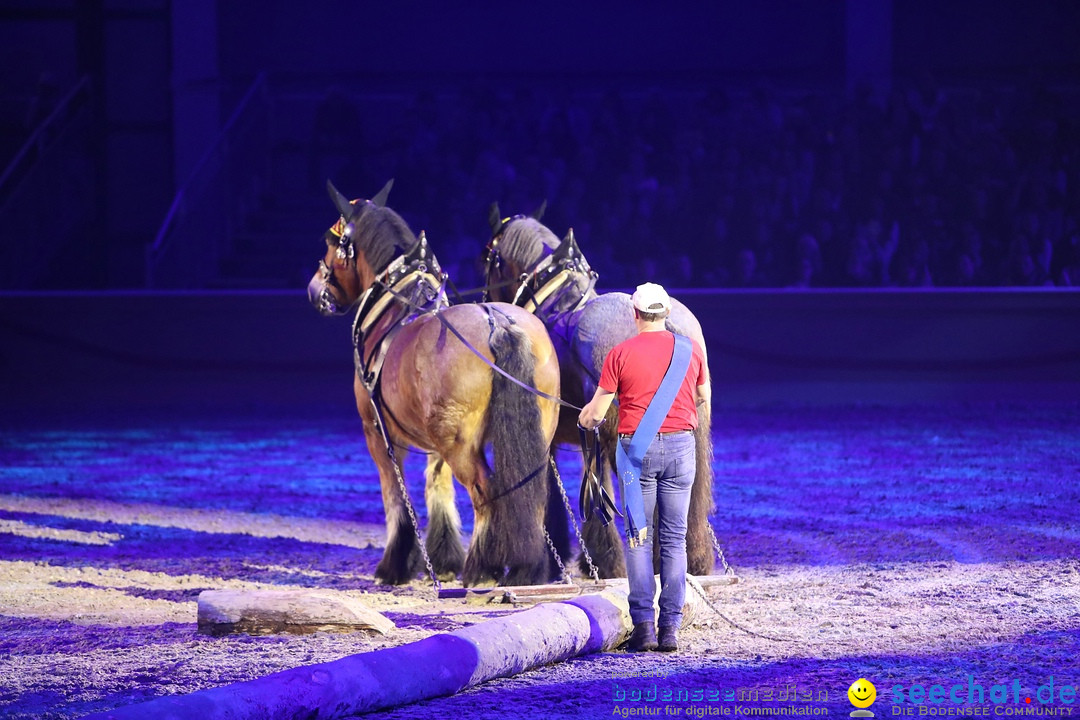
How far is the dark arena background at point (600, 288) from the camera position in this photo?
17.0 ft

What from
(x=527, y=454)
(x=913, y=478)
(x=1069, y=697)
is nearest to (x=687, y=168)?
(x=913, y=478)

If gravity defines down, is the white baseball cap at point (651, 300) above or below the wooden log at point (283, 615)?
A: above

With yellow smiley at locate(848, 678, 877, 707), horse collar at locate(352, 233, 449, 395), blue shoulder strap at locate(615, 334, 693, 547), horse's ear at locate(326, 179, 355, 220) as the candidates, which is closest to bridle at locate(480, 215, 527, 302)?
horse collar at locate(352, 233, 449, 395)

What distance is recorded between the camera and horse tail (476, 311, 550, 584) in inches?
249

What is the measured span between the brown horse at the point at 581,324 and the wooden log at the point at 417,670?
115cm

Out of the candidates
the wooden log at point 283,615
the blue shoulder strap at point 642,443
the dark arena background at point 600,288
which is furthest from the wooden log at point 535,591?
the blue shoulder strap at point 642,443

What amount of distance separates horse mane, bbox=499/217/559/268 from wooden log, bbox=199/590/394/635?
2.65 metres

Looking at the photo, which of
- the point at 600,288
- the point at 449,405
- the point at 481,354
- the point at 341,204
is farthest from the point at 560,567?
the point at 600,288

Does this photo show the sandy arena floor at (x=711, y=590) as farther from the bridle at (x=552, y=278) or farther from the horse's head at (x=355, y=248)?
the bridle at (x=552, y=278)

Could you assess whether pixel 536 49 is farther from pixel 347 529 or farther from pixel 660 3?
pixel 347 529

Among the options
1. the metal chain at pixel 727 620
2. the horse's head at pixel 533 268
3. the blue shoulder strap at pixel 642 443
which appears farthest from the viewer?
the horse's head at pixel 533 268

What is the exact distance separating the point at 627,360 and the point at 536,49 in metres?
15.8

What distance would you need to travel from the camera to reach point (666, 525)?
203 inches

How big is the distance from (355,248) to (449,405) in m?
1.33
